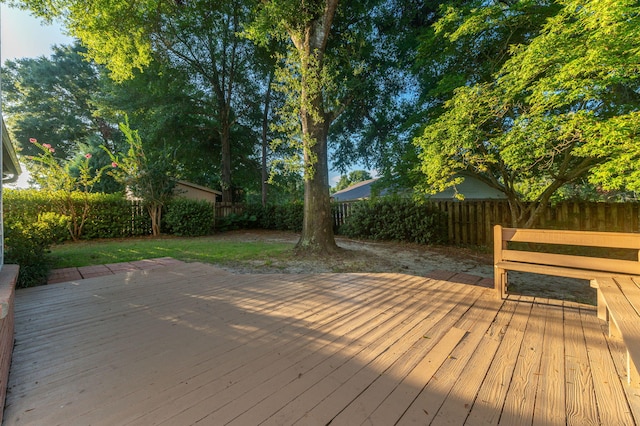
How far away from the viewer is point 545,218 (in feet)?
24.5

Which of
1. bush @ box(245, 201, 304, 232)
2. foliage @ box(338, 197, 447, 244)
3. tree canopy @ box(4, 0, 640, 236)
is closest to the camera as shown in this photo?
tree canopy @ box(4, 0, 640, 236)

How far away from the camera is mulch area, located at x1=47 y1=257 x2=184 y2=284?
4.18m

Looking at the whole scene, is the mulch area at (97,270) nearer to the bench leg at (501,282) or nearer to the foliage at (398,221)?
the bench leg at (501,282)

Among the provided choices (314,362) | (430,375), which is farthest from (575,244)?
(314,362)

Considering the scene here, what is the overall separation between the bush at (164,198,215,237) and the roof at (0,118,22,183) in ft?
15.6

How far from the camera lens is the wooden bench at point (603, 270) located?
5.30ft

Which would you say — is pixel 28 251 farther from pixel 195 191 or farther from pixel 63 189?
pixel 195 191

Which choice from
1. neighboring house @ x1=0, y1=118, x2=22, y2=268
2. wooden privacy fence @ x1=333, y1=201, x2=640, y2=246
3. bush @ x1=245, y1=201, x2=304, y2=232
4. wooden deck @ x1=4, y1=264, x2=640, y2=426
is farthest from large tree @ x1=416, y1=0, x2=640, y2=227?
bush @ x1=245, y1=201, x2=304, y2=232

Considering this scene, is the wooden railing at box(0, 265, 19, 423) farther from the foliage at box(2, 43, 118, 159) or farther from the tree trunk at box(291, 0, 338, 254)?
the foliage at box(2, 43, 118, 159)

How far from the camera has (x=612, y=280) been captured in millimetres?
2393

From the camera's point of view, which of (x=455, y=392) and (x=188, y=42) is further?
(x=188, y=42)

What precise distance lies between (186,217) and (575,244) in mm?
10885

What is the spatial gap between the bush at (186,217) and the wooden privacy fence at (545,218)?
8.39 meters

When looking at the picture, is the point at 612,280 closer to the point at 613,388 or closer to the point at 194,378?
the point at 613,388
